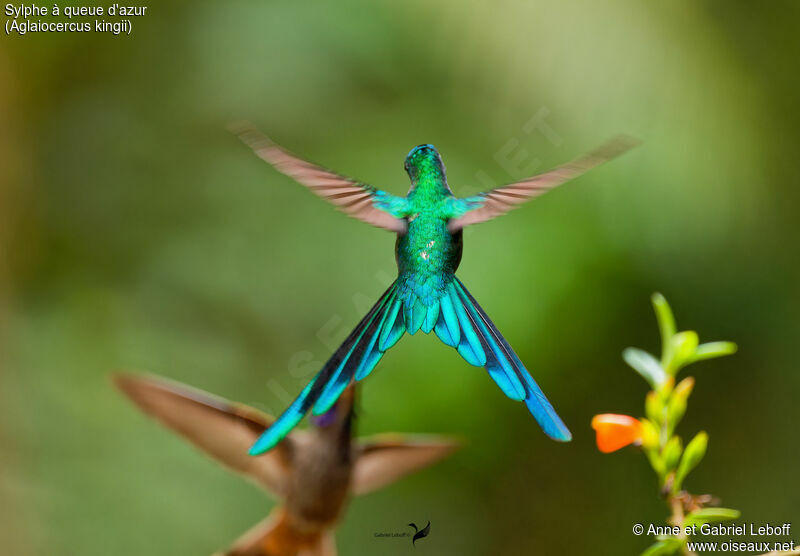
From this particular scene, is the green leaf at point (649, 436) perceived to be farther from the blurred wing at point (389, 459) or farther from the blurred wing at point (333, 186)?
the blurred wing at point (333, 186)

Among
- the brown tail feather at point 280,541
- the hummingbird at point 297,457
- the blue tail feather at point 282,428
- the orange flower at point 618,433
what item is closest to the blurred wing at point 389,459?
the hummingbird at point 297,457

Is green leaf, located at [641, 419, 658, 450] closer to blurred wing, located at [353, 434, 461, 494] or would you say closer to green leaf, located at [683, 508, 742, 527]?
green leaf, located at [683, 508, 742, 527]

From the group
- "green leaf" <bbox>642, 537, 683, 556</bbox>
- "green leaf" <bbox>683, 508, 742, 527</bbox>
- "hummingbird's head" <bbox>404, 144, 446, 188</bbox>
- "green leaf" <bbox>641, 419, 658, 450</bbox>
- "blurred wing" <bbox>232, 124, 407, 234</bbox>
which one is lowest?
"green leaf" <bbox>642, 537, 683, 556</bbox>

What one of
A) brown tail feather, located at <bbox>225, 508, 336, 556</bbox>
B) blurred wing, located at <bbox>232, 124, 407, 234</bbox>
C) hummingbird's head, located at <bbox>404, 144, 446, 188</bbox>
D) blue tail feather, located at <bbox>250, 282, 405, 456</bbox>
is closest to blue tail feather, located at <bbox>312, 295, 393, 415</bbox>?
blue tail feather, located at <bbox>250, 282, 405, 456</bbox>

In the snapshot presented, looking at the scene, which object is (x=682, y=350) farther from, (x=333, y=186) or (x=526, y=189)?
(x=333, y=186)
